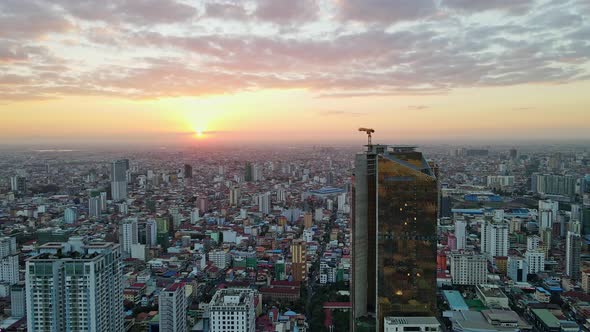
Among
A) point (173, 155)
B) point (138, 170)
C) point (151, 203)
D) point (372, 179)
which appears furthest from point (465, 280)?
point (173, 155)

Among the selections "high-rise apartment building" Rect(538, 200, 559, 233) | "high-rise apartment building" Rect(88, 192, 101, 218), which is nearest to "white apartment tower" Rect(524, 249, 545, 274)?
"high-rise apartment building" Rect(538, 200, 559, 233)

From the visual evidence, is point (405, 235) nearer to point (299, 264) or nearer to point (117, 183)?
point (299, 264)

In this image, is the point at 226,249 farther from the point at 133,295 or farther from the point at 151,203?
the point at 151,203

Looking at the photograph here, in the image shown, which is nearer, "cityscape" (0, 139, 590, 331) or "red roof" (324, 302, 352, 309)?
"cityscape" (0, 139, 590, 331)

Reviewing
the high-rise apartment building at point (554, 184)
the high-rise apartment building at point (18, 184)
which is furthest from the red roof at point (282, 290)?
the high-rise apartment building at point (18, 184)

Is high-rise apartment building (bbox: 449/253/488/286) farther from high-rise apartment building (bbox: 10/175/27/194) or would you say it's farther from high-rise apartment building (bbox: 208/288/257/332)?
high-rise apartment building (bbox: 10/175/27/194)

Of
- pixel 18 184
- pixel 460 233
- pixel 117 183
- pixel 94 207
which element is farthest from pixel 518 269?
pixel 18 184
